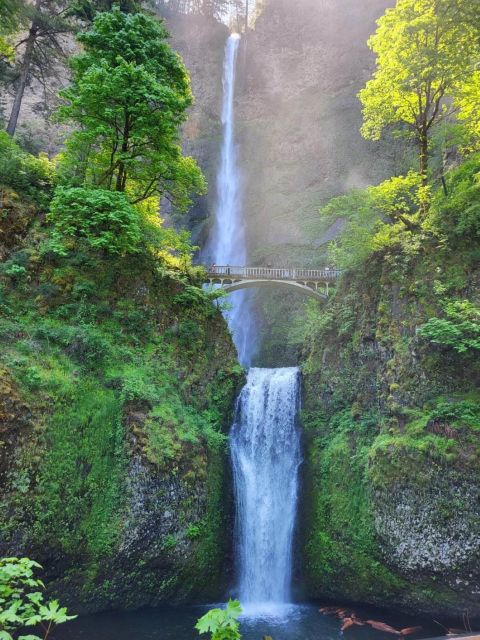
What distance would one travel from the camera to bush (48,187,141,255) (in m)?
11.5

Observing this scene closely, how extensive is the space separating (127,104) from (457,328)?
1169 cm

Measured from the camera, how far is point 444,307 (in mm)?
12016

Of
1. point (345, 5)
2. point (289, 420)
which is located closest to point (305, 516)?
point (289, 420)

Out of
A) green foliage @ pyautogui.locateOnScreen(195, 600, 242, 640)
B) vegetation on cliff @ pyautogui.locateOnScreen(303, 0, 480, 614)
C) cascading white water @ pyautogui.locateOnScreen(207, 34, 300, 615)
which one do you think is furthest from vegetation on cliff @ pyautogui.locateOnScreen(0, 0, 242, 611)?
green foliage @ pyautogui.locateOnScreen(195, 600, 242, 640)

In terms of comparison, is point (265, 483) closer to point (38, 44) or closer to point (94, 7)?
point (94, 7)

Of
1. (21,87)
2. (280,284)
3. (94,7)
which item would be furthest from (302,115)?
(21,87)

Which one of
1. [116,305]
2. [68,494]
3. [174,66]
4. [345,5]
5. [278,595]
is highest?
[345,5]

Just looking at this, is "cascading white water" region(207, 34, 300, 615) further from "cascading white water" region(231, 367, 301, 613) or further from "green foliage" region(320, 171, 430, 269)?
"green foliage" region(320, 171, 430, 269)

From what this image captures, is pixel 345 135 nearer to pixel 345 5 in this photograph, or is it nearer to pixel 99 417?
pixel 345 5

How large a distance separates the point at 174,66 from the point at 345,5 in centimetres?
3927

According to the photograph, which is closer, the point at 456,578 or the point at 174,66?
the point at 456,578

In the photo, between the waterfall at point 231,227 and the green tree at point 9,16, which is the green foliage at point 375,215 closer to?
the green tree at point 9,16

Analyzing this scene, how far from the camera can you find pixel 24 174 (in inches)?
525

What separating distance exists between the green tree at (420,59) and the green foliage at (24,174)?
11825mm
